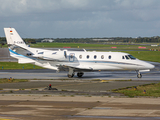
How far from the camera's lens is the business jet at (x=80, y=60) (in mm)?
35844

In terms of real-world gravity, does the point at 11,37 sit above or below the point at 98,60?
above

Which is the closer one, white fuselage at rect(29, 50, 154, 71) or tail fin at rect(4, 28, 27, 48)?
white fuselage at rect(29, 50, 154, 71)

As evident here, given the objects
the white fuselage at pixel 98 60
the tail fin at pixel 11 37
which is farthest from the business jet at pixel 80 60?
the tail fin at pixel 11 37

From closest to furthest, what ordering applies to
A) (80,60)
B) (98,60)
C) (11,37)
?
(98,60)
(80,60)
(11,37)

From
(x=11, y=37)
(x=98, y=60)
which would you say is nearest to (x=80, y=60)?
(x=98, y=60)

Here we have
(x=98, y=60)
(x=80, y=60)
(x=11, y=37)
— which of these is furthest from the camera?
(x=11, y=37)

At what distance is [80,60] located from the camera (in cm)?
3631

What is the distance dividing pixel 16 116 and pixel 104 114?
16.7 feet

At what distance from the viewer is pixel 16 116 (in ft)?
52.1

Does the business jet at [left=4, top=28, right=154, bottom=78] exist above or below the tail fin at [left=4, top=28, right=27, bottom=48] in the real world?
below

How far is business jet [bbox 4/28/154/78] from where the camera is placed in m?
35.8

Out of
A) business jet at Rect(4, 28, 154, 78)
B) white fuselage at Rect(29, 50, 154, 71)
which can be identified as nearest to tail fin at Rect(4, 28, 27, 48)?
business jet at Rect(4, 28, 154, 78)

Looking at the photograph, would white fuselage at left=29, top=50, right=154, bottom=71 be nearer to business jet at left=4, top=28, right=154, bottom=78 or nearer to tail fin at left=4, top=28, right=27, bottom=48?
business jet at left=4, top=28, right=154, bottom=78

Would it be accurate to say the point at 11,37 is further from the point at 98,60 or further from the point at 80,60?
the point at 98,60
